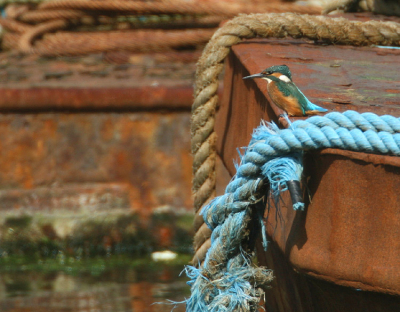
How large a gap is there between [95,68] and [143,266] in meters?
1.19

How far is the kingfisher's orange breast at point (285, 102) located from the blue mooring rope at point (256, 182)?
0.05m

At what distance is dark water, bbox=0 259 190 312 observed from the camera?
1.97 meters

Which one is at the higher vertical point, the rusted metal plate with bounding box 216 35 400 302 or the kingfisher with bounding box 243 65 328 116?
the kingfisher with bounding box 243 65 328 116

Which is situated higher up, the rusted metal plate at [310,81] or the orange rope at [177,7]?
the rusted metal plate at [310,81]

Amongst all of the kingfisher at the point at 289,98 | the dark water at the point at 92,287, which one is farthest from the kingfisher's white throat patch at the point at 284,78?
the dark water at the point at 92,287

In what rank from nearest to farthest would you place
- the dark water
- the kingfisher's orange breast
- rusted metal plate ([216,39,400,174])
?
the kingfisher's orange breast, rusted metal plate ([216,39,400,174]), the dark water

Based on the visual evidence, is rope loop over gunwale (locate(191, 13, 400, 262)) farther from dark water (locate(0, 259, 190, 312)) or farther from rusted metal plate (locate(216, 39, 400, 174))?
dark water (locate(0, 259, 190, 312))

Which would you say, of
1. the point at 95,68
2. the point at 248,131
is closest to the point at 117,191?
the point at 95,68

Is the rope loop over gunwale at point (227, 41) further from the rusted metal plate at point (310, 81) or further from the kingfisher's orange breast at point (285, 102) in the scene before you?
the kingfisher's orange breast at point (285, 102)

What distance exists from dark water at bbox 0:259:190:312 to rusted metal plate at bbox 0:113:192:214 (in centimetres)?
26

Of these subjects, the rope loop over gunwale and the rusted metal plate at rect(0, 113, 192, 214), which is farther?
the rusted metal plate at rect(0, 113, 192, 214)

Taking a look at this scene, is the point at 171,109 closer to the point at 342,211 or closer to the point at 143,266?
the point at 143,266

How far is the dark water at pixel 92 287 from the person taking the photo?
1.97 meters

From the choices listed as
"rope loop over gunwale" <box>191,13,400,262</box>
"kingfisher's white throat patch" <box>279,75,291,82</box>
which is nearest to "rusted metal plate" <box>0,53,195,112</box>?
"rope loop over gunwale" <box>191,13,400,262</box>
